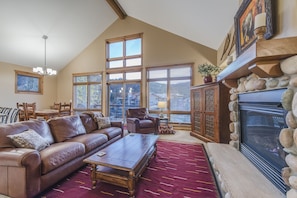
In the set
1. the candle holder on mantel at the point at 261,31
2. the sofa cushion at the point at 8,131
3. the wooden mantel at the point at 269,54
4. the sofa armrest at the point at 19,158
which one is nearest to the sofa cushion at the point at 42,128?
the sofa cushion at the point at 8,131

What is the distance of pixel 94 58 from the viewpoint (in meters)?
7.33

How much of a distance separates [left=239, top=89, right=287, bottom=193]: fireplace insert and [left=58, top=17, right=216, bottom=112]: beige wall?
3643 millimetres

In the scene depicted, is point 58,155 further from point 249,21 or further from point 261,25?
point 249,21

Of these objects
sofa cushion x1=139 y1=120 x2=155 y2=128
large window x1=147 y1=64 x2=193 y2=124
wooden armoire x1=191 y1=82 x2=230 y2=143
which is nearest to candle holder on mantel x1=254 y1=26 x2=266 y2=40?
wooden armoire x1=191 y1=82 x2=230 y2=143

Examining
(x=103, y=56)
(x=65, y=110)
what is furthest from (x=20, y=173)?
(x=103, y=56)

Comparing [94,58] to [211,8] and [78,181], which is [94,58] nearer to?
[211,8]

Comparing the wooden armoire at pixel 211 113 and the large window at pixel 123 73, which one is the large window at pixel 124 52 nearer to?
the large window at pixel 123 73

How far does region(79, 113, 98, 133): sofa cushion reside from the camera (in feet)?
11.7

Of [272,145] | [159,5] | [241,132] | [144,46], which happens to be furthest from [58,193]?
[144,46]

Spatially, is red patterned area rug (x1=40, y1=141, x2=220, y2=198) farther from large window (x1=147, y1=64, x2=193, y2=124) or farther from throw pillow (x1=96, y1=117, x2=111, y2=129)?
large window (x1=147, y1=64, x2=193, y2=124)

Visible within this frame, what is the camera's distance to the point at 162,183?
2.13 meters

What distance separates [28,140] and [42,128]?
1.76ft

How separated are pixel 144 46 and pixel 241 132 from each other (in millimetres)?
5148

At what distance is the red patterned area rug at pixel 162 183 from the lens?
189cm
